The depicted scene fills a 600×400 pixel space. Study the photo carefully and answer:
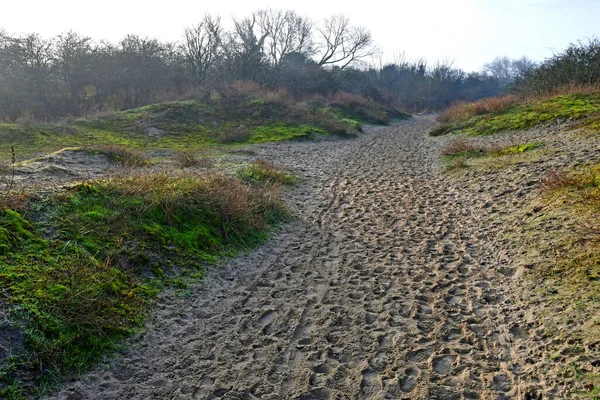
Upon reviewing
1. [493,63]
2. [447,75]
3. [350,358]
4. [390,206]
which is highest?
[493,63]

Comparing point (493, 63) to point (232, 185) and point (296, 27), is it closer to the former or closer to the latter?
point (296, 27)

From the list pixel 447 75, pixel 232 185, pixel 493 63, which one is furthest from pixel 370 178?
pixel 493 63

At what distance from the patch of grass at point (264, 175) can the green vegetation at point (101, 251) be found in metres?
1.80

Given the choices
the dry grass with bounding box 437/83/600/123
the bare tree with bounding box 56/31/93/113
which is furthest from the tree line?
the dry grass with bounding box 437/83/600/123

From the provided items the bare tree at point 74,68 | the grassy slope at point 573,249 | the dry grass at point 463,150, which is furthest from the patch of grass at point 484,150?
the bare tree at point 74,68

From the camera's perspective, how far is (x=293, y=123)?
21.0 m

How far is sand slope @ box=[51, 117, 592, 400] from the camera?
3.12 metres

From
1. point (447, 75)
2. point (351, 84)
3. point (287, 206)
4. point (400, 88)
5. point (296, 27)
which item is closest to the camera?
point (287, 206)

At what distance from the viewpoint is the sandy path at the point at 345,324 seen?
3129mm

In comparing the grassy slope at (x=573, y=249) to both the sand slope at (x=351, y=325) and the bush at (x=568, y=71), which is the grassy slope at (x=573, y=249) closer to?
the sand slope at (x=351, y=325)

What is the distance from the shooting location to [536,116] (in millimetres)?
14078

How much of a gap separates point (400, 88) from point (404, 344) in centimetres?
6028

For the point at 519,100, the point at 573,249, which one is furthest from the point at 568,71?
the point at 573,249

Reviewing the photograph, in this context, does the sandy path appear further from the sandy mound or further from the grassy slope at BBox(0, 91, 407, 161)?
the grassy slope at BBox(0, 91, 407, 161)
